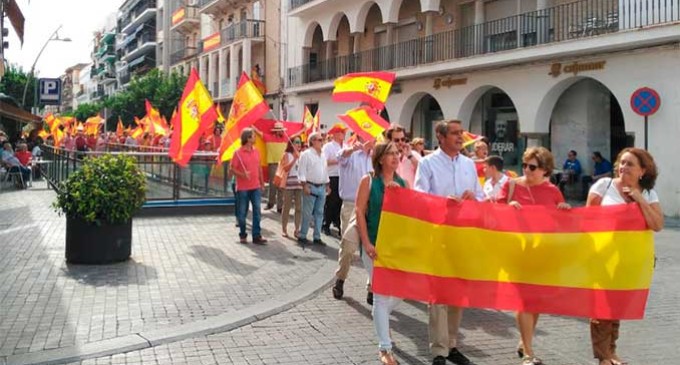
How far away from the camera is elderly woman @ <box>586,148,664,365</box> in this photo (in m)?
5.06

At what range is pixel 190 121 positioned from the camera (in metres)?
13.1

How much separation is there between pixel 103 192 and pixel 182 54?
169 ft

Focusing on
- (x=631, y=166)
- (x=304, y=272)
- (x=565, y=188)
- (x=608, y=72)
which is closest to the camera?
(x=631, y=166)

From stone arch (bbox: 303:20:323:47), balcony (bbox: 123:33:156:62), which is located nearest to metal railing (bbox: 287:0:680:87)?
stone arch (bbox: 303:20:323:47)

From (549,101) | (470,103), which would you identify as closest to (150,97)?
(470,103)

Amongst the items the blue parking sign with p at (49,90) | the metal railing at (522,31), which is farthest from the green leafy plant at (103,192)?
the blue parking sign with p at (49,90)

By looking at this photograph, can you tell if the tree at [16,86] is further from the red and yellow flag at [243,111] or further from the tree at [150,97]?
the red and yellow flag at [243,111]

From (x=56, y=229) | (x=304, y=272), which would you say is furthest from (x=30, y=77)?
(x=304, y=272)

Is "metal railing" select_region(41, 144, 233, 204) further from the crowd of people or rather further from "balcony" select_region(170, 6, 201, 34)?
"balcony" select_region(170, 6, 201, 34)

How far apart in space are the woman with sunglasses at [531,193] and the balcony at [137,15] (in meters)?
68.5

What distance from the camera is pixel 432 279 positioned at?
17.8ft

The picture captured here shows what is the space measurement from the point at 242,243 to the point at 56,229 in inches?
147

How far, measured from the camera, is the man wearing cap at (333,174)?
12.3m

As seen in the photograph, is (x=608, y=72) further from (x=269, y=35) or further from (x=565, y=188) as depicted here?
(x=269, y=35)
